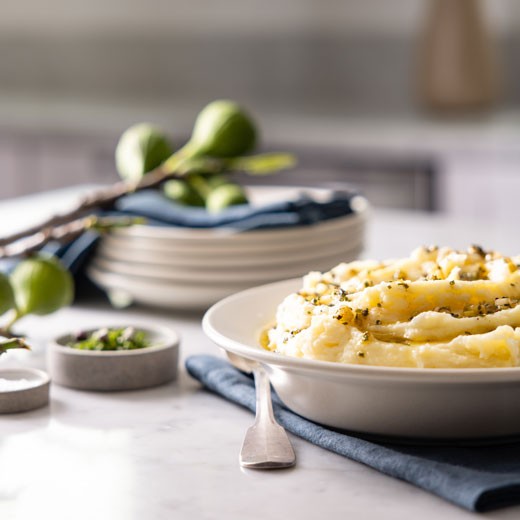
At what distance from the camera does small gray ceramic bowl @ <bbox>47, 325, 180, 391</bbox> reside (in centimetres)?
114

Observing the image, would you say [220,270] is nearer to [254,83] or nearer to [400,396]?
[400,396]

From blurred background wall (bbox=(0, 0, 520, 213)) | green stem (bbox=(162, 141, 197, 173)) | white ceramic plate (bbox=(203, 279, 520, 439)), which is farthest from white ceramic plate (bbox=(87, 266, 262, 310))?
blurred background wall (bbox=(0, 0, 520, 213))

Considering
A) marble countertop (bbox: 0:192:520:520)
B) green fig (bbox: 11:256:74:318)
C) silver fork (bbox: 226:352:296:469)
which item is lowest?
marble countertop (bbox: 0:192:520:520)

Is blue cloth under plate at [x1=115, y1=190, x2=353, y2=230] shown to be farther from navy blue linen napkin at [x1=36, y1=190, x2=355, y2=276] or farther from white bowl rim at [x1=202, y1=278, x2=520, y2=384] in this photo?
white bowl rim at [x1=202, y1=278, x2=520, y2=384]

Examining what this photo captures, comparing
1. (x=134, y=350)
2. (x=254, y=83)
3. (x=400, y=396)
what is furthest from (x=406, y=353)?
(x=254, y=83)

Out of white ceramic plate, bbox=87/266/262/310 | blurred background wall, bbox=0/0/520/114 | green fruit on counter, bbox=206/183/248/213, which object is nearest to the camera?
A: white ceramic plate, bbox=87/266/262/310

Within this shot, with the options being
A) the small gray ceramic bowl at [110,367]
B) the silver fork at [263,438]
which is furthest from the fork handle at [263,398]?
the small gray ceramic bowl at [110,367]

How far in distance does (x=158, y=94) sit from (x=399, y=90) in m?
1.24

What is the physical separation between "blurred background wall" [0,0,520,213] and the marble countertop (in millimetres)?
2636

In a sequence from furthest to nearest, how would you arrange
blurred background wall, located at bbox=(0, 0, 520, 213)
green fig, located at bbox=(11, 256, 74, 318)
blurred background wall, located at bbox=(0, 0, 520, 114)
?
1. blurred background wall, located at bbox=(0, 0, 520, 114)
2. blurred background wall, located at bbox=(0, 0, 520, 213)
3. green fig, located at bbox=(11, 256, 74, 318)

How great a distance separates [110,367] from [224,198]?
506mm

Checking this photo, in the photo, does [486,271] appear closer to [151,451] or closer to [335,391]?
[335,391]

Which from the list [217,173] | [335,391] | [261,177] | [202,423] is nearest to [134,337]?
[202,423]

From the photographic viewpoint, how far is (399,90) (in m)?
4.51
